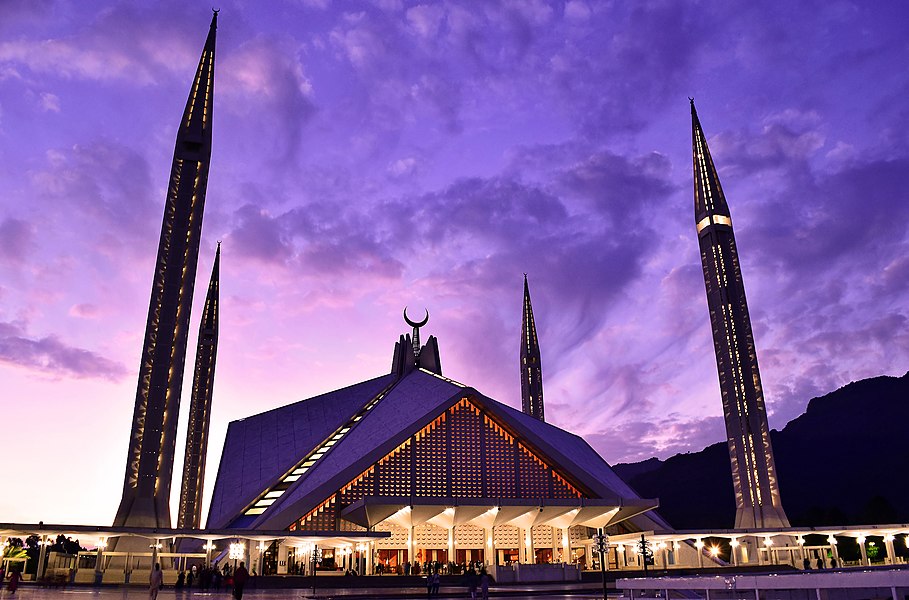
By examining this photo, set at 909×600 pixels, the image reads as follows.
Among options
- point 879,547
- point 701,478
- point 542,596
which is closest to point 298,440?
point 542,596

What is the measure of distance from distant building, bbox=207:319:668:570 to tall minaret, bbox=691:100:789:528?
20.7ft

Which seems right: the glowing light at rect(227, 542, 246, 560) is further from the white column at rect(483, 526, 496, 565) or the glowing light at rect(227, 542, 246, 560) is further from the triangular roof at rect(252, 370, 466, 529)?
the white column at rect(483, 526, 496, 565)

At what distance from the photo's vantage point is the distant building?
1355 inches

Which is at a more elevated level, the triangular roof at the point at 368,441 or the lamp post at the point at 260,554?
the triangular roof at the point at 368,441

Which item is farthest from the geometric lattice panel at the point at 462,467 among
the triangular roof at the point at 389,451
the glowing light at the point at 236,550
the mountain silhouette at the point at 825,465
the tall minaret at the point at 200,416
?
the mountain silhouette at the point at 825,465

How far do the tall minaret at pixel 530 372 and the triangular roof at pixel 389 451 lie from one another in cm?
1788

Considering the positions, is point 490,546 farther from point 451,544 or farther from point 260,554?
point 260,554

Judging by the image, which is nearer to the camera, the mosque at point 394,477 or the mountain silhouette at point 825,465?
the mosque at point 394,477

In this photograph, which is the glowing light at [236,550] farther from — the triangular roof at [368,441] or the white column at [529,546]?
the white column at [529,546]

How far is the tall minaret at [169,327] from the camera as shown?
104 feet

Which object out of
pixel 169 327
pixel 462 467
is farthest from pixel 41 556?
pixel 462 467

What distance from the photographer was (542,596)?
20.6 meters

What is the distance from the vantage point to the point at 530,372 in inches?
2606

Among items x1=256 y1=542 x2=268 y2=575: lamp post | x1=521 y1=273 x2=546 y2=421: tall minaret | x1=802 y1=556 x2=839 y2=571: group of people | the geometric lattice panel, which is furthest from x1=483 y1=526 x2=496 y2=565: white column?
x1=521 y1=273 x2=546 y2=421: tall minaret
